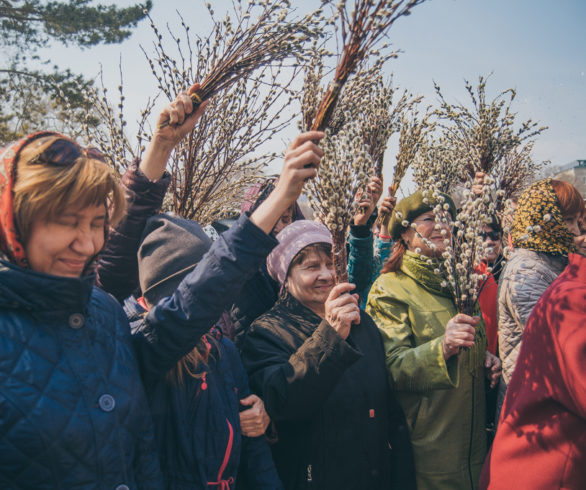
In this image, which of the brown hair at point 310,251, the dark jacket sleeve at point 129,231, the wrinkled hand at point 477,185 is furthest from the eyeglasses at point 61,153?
the wrinkled hand at point 477,185

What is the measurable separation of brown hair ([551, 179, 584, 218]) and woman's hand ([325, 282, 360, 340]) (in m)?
1.91

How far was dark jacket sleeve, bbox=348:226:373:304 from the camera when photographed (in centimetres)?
252

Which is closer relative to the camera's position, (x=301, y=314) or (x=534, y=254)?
(x=301, y=314)

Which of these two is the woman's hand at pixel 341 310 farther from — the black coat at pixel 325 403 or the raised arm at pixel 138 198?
the raised arm at pixel 138 198

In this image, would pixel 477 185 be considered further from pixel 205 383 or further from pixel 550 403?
pixel 205 383

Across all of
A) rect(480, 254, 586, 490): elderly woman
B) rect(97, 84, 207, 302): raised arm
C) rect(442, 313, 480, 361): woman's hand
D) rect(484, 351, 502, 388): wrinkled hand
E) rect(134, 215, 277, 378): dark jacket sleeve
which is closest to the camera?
rect(134, 215, 277, 378): dark jacket sleeve

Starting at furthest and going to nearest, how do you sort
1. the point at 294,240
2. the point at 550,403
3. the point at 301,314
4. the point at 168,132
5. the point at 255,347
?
the point at 294,240 → the point at 301,314 → the point at 255,347 → the point at 168,132 → the point at 550,403

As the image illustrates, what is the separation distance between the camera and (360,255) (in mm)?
2635

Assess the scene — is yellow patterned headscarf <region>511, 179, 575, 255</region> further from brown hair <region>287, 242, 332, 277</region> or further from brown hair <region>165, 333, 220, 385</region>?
brown hair <region>165, 333, 220, 385</region>

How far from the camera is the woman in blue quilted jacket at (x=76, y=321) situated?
3.53ft

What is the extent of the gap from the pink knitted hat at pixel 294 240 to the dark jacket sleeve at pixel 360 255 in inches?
7.3

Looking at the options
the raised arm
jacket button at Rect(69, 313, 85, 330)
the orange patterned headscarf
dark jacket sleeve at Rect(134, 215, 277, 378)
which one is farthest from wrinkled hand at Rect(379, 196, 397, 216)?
the orange patterned headscarf

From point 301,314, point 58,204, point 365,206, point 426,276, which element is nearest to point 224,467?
point 301,314

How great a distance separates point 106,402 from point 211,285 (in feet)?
1.41
